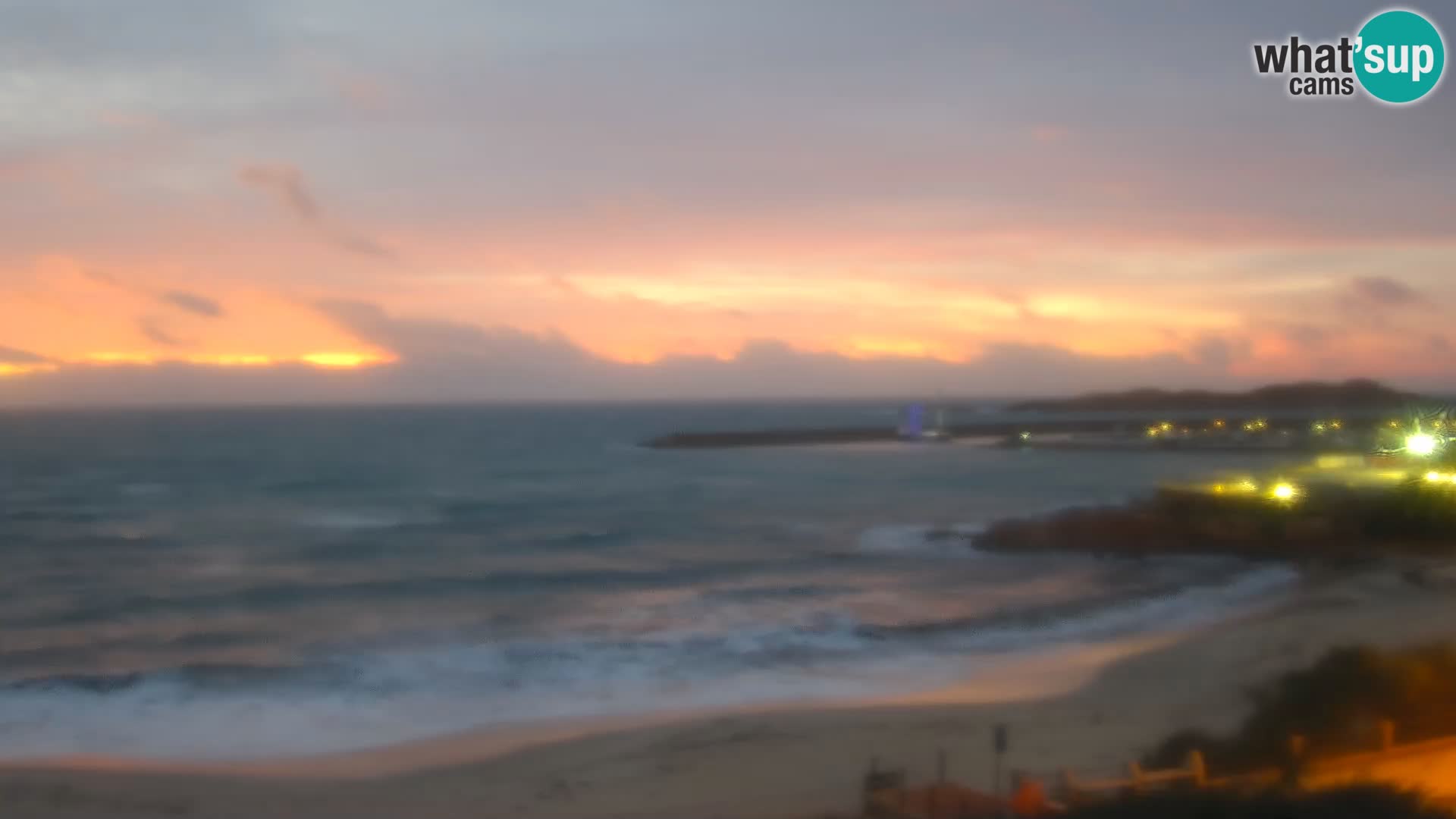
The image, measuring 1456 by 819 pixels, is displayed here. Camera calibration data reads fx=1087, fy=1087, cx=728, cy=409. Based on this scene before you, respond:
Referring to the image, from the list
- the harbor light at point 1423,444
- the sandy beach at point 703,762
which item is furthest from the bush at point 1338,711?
the harbor light at point 1423,444

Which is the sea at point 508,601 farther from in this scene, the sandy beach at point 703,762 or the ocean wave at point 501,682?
the sandy beach at point 703,762

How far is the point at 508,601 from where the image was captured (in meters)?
24.9

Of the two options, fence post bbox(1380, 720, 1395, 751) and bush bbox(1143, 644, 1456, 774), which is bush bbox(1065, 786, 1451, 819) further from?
fence post bbox(1380, 720, 1395, 751)

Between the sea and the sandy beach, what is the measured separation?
3.04 ft

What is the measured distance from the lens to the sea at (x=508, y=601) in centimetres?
1580

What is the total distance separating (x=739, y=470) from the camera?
65938 mm

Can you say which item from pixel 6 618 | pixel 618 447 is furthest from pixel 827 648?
pixel 618 447

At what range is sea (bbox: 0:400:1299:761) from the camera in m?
15.8

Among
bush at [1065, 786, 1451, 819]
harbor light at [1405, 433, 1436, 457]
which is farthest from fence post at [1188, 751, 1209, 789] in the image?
harbor light at [1405, 433, 1436, 457]

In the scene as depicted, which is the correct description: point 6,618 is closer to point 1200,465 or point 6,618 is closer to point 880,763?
point 880,763

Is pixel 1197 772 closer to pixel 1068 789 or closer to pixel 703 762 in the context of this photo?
pixel 1068 789

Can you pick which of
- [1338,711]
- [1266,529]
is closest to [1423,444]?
[1266,529]

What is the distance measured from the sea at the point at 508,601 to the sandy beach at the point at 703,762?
0.93 meters

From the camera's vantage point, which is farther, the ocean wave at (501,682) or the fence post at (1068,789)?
the ocean wave at (501,682)
